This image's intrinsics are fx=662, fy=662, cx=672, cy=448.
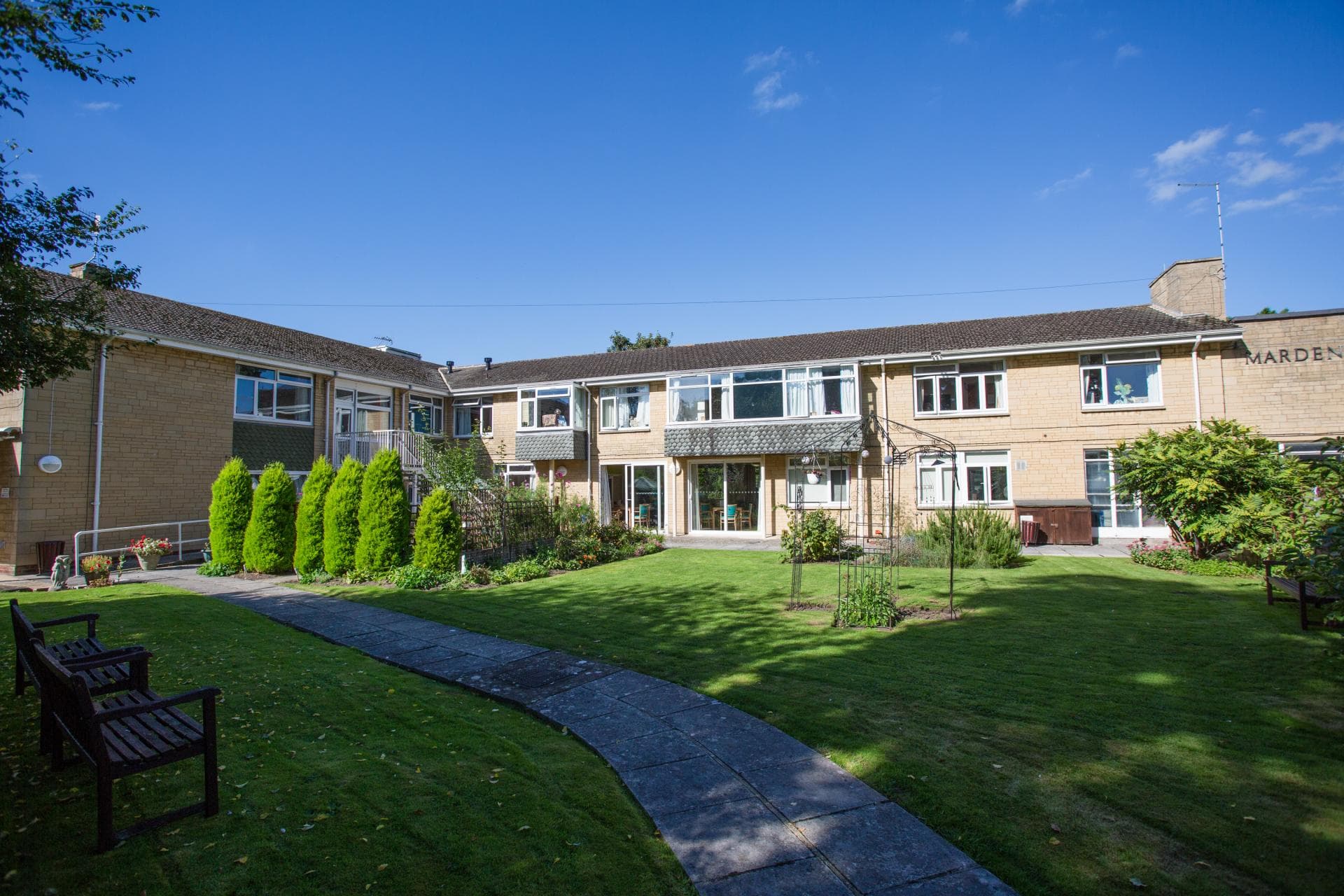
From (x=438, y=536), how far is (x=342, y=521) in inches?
82.5

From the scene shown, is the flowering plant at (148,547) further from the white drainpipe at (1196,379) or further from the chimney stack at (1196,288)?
the chimney stack at (1196,288)

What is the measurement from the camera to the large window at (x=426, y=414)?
970 inches

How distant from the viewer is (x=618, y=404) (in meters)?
24.1

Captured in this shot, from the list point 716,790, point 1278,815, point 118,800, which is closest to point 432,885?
point 716,790

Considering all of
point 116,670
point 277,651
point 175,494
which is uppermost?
point 175,494

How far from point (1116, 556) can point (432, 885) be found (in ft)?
53.6

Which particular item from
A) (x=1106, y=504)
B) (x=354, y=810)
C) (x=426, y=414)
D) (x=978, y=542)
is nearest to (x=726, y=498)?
(x=978, y=542)

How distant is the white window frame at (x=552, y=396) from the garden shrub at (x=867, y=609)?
646 inches

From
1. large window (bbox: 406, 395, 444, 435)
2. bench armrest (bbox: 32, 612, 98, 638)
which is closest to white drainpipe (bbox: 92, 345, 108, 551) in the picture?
large window (bbox: 406, 395, 444, 435)

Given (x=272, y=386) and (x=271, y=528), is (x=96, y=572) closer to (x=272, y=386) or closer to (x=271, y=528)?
(x=271, y=528)

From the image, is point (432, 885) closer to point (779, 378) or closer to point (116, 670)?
point (116, 670)

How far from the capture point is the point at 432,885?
300 cm

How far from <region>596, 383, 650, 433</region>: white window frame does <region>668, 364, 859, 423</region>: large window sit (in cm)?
142

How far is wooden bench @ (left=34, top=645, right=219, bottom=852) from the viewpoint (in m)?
3.28
